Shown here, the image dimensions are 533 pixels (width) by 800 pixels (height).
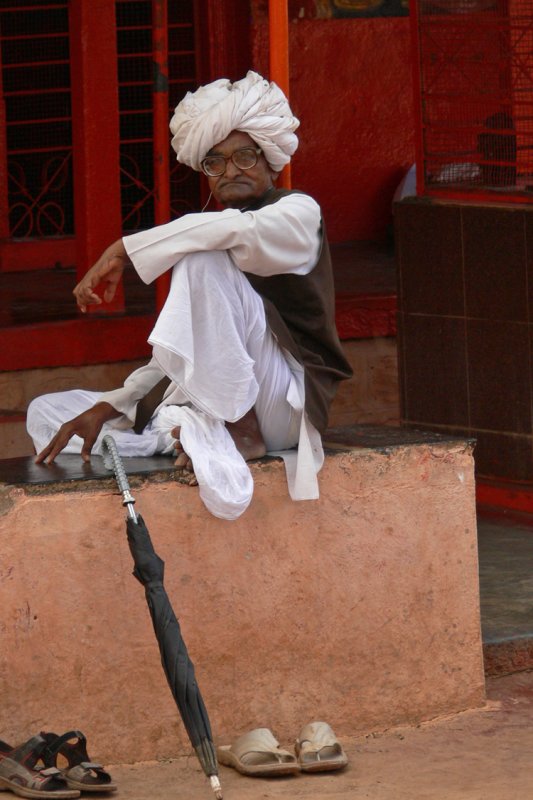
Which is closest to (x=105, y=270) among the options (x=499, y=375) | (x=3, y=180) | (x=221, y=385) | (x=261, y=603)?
(x=221, y=385)

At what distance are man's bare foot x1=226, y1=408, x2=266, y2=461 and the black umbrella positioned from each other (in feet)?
1.50

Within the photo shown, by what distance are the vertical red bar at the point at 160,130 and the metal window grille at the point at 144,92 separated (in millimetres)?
2494

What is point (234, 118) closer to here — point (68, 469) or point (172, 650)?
point (68, 469)

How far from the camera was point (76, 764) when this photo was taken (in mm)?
3711

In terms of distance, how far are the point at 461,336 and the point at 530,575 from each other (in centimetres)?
131

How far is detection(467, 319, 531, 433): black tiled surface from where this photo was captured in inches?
241

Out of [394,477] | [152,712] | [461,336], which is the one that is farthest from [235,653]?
[461,336]

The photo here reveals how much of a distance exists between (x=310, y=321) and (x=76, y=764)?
1.27 m

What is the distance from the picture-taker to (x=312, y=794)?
375 centimetres

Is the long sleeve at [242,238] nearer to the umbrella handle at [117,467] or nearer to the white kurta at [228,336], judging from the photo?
the white kurta at [228,336]

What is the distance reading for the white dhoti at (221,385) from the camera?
3824mm

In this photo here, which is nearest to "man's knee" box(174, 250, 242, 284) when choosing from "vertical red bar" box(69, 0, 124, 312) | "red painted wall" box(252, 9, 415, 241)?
"vertical red bar" box(69, 0, 124, 312)

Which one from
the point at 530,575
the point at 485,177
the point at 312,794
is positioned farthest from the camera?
the point at 485,177

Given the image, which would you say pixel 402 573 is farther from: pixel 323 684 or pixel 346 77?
pixel 346 77
